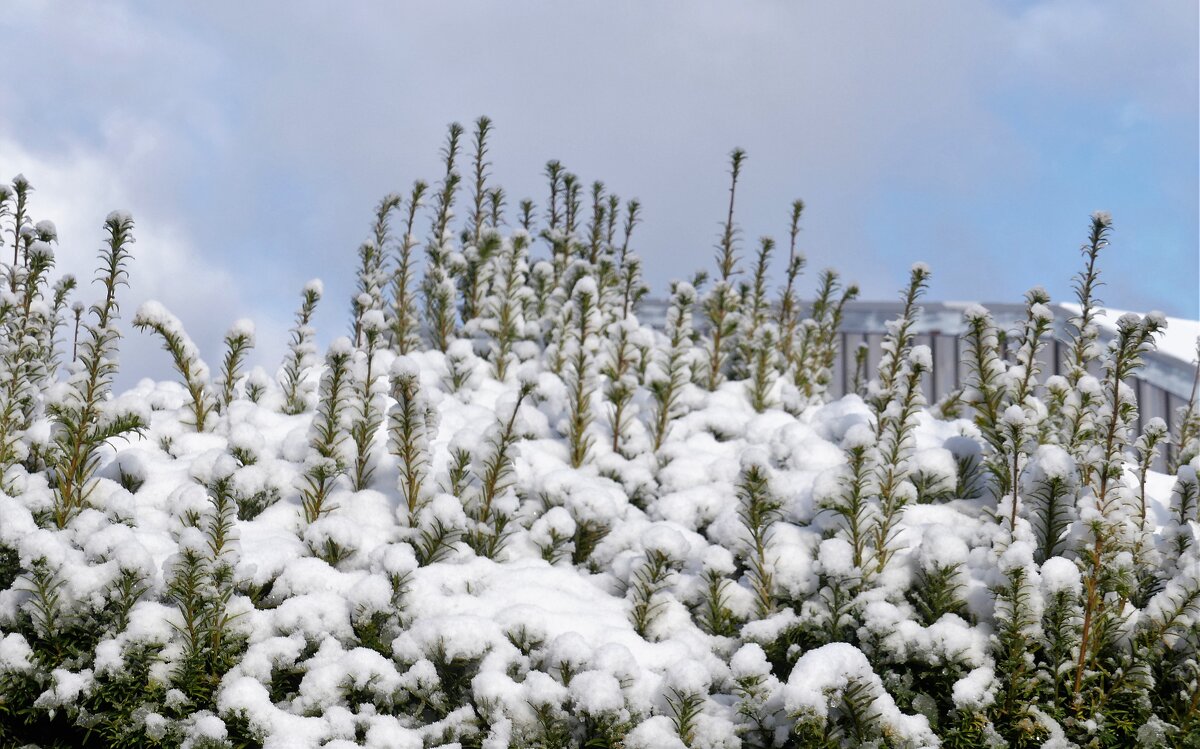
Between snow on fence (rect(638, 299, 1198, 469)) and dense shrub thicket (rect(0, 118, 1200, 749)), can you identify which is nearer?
dense shrub thicket (rect(0, 118, 1200, 749))

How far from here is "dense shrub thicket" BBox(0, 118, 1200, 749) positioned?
293 centimetres

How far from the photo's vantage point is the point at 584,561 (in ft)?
12.6

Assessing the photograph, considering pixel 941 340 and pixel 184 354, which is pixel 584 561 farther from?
pixel 941 340

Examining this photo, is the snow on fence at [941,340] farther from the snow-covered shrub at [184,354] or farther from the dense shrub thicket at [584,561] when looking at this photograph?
the snow-covered shrub at [184,354]

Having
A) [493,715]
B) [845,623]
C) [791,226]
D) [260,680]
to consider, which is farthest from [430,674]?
[791,226]

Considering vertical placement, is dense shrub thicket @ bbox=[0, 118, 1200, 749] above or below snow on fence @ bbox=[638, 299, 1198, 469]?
below

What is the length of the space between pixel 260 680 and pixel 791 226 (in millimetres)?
4601

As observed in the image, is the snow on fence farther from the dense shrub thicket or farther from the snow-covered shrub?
the snow-covered shrub

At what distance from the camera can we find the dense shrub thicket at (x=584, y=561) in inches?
115

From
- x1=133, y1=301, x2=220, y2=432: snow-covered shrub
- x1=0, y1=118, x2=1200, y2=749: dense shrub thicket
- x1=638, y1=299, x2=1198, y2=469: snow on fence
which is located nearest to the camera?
x1=0, y1=118, x2=1200, y2=749: dense shrub thicket

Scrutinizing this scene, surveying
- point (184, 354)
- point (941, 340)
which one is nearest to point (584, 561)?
point (184, 354)

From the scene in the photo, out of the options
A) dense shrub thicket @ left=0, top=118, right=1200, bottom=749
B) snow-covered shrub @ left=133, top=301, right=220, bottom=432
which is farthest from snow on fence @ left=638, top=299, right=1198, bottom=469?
snow-covered shrub @ left=133, top=301, right=220, bottom=432

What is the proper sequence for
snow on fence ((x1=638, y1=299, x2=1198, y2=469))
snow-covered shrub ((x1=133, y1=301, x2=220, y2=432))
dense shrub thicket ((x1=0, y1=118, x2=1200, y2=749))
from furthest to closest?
snow on fence ((x1=638, y1=299, x2=1198, y2=469)), snow-covered shrub ((x1=133, y1=301, x2=220, y2=432)), dense shrub thicket ((x1=0, y1=118, x2=1200, y2=749))

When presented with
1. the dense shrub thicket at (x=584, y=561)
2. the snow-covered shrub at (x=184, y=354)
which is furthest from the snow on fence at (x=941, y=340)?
the snow-covered shrub at (x=184, y=354)
